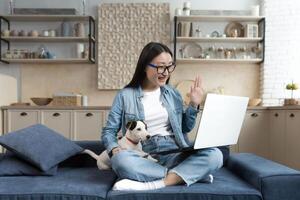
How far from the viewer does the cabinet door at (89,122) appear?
14.6 feet

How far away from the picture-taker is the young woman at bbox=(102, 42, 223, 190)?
190cm

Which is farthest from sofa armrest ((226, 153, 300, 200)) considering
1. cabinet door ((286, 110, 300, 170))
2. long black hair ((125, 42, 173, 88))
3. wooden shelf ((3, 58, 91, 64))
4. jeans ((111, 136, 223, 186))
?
wooden shelf ((3, 58, 91, 64))

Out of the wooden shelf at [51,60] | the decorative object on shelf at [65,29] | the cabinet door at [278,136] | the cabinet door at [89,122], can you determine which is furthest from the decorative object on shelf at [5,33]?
the cabinet door at [278,136]

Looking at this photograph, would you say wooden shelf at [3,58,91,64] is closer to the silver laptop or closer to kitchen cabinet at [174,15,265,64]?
kitchen cabinet at [174,15,265,64]

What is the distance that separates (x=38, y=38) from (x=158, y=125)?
3.01 m

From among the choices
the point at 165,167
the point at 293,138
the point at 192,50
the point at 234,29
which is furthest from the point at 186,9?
the point at 165,167

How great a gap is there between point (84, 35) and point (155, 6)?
972 millimetres

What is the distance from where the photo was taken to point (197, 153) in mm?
1972

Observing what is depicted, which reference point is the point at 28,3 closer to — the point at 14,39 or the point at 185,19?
the point at 14,39

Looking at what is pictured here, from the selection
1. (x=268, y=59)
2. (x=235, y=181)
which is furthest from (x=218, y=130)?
(x=268, y=59)

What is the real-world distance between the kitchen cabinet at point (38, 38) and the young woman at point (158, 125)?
2.54 metres

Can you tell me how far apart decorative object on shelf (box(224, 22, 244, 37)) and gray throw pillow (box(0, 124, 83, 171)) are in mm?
2984

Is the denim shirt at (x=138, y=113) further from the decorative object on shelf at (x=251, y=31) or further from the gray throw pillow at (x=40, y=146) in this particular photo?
the decorative object on shelf at (x=251, y=31)

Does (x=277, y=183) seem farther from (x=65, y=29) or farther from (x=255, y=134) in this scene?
(x=65, y=29)
